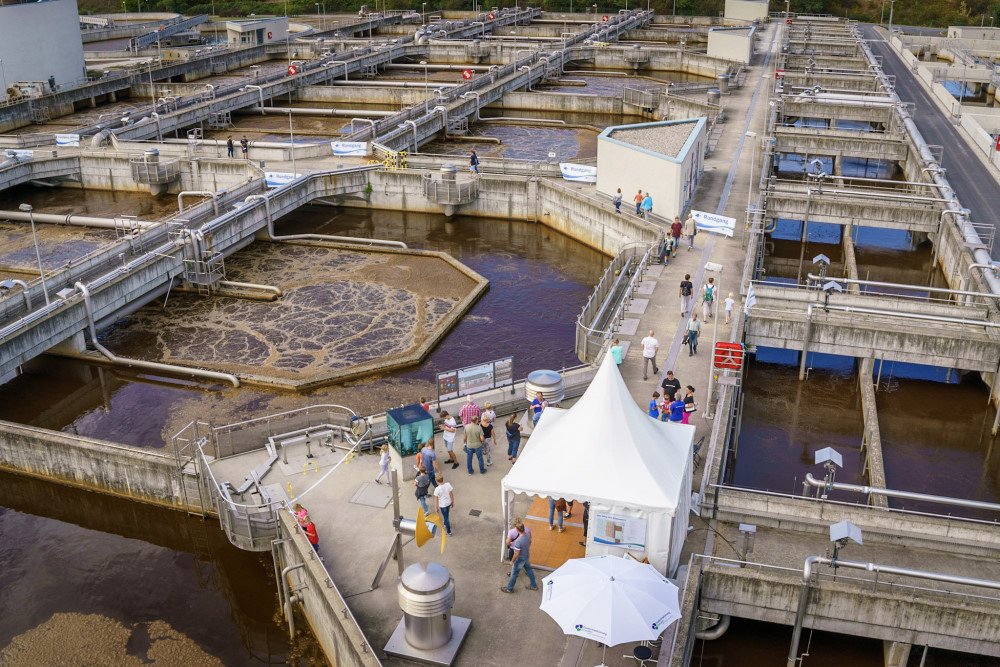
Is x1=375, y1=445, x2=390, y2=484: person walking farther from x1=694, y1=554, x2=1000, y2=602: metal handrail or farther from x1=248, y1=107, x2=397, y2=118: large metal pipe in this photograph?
x1=248, y1=107, x2=397, y2=118: large metal pipe

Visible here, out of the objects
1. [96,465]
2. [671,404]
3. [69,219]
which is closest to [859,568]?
[671,404]

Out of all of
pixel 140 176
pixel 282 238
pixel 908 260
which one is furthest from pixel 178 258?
Answer: pixel 908 260

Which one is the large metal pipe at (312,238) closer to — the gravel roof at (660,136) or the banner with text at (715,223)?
the gravel roof at (660,136)

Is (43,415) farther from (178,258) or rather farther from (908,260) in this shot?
(908,260)

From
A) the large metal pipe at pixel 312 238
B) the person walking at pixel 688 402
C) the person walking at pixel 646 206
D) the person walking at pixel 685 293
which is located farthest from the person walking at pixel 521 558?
the large metal pipe at pixel 312 238

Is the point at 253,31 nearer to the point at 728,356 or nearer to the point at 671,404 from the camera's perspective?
the point at 728,356

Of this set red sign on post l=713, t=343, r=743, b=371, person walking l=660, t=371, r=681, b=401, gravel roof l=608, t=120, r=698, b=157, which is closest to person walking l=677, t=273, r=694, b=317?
red sign on post l=713, t=343, r=743, b=371
